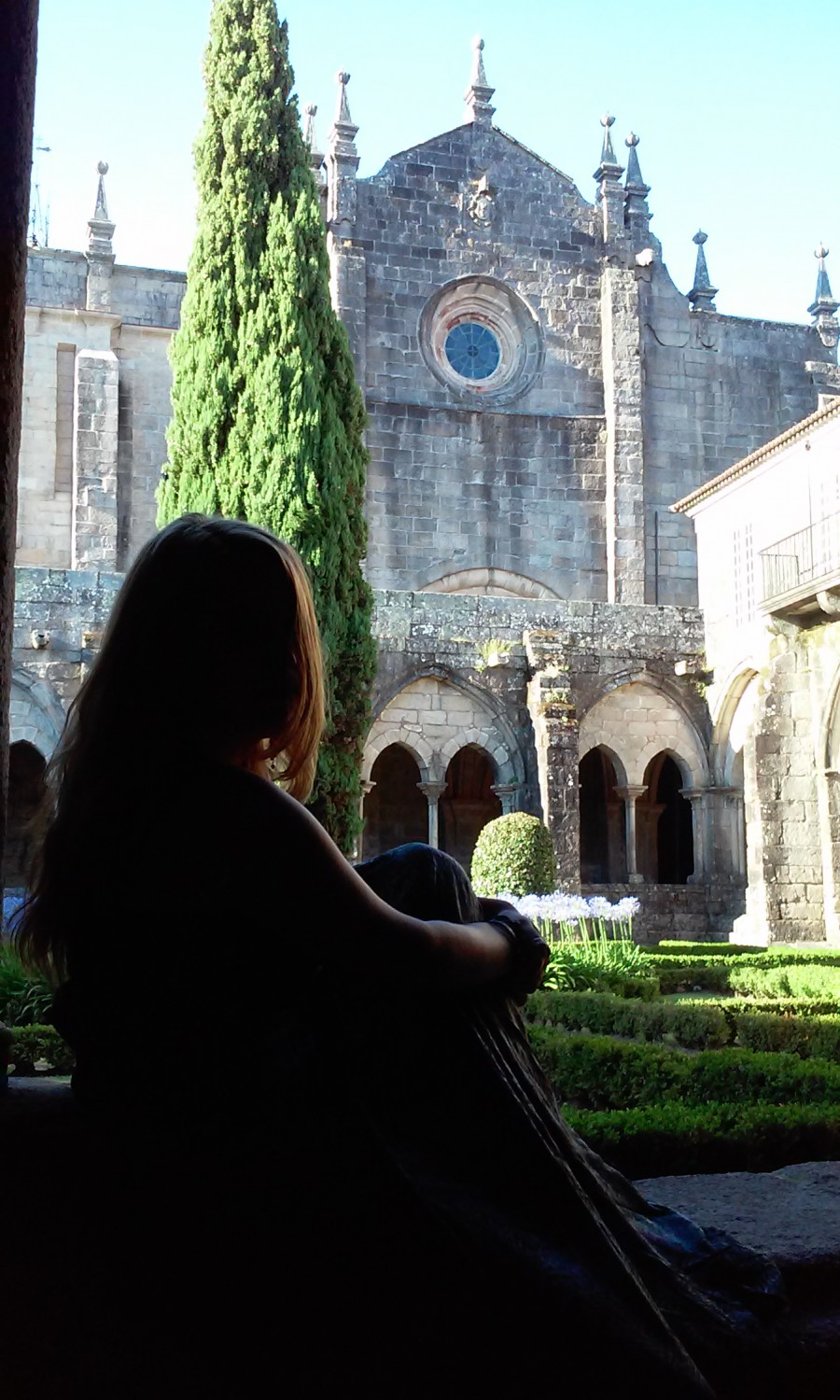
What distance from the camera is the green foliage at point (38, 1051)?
571 centimetres

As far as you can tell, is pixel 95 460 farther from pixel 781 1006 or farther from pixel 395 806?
pixel 781 1006

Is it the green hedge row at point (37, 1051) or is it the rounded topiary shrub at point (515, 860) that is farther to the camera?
the rounded topiary shrub at point (515, 860)

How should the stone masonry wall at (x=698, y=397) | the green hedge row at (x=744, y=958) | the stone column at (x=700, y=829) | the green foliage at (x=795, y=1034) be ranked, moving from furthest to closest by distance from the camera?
the stone masonry wall at (x=698, y=397)
the stone column at (x=700, y=829)
the green hedge row at (x=744, y=958)
the green foliage at (x=795, y=1034)

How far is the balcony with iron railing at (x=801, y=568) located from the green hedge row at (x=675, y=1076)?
417 inches

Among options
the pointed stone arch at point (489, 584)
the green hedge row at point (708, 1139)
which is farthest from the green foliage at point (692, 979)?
the pointed stone arch at point (489, 584)

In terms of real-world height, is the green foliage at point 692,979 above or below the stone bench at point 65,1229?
below

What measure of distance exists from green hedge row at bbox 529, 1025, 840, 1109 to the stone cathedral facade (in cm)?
1227

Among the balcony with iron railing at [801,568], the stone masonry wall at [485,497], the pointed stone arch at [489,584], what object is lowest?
the balcony with iron railing at [801,568]

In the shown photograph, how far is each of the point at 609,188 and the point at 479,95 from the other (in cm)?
256

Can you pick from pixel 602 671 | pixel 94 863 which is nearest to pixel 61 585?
pixel 602 671

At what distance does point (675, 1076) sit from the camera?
191 inches

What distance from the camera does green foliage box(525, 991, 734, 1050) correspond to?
6770mm

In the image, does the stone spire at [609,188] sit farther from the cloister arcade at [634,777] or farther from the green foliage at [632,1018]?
the green foliage at [632,1018]

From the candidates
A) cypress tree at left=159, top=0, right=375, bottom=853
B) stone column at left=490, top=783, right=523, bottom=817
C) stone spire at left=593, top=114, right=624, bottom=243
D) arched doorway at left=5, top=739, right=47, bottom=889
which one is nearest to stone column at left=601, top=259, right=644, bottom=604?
stone spire at left=593, top=114, right=624, bottom=243
